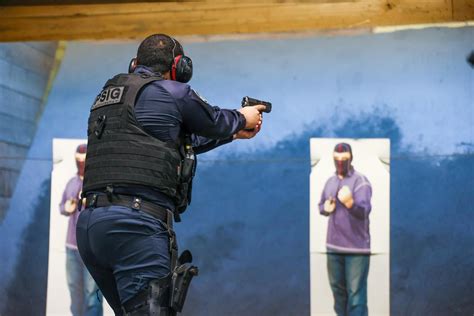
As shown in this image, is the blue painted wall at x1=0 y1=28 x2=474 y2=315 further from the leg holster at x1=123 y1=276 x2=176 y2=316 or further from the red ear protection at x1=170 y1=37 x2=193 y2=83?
the leg holster at x1=123 y1=276 x2=176 y2=316

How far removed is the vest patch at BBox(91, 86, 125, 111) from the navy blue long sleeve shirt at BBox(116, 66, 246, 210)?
66 mm

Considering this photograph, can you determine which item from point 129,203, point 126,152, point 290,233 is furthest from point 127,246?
point 290,233

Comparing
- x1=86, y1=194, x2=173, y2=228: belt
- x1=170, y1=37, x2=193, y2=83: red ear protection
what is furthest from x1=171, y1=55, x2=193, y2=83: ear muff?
x1=86, y1=194, x2=173, y2=228: belt

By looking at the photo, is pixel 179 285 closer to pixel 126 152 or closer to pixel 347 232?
pixel 126 152

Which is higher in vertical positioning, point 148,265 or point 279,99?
point 279,99

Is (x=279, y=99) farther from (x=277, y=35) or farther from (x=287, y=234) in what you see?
(x=287, y=234)

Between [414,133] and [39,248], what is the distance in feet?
6.64

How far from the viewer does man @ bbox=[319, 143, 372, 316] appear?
4.17m

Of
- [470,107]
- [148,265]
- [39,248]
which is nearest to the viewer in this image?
[148,265]

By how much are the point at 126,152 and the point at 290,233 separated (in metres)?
1.74

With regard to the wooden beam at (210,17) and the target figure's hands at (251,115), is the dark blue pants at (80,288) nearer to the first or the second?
the wooden beam at (210,17)

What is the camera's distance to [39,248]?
4477 mm

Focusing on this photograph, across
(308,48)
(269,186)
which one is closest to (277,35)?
(308,48)

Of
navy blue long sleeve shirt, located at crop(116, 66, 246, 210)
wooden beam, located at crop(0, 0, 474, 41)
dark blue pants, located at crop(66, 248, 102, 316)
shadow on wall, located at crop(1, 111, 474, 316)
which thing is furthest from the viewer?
dark blue pants, located at crop(66, 248, 102, 316)
